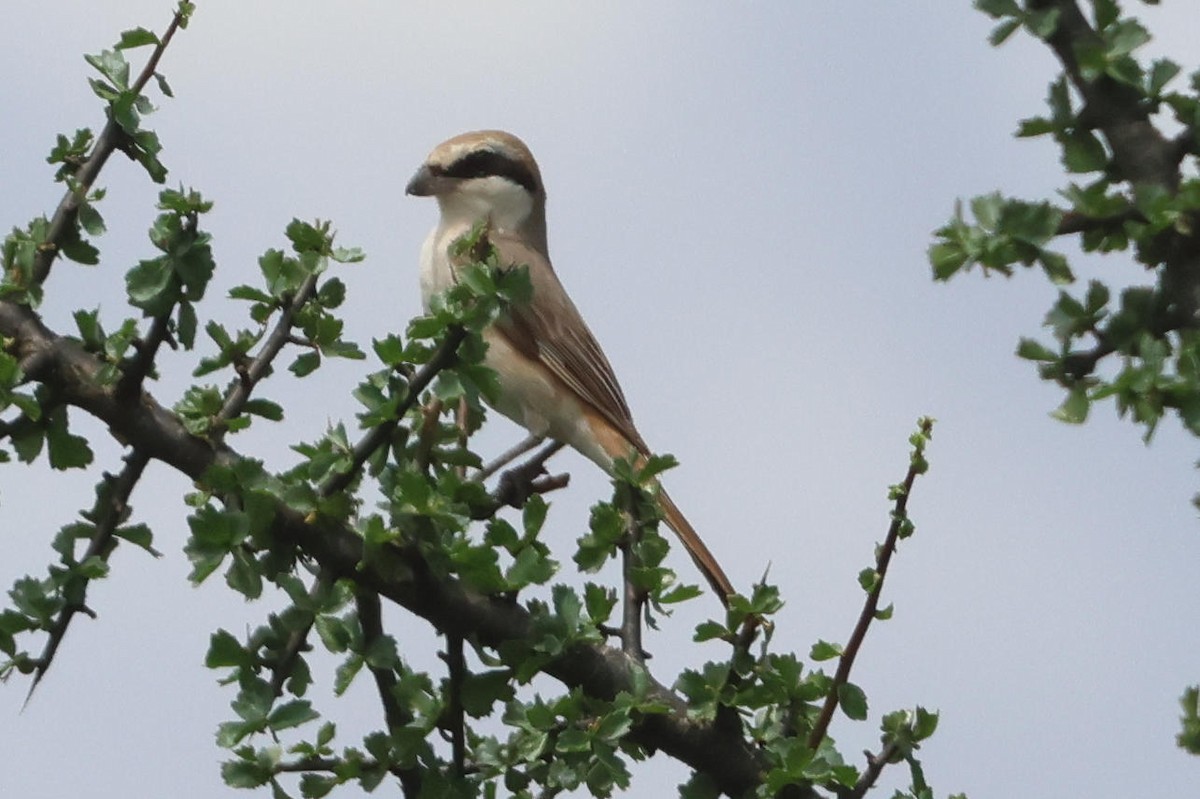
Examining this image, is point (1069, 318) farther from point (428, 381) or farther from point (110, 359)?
point (110, 359)

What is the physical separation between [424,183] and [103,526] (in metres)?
4.45

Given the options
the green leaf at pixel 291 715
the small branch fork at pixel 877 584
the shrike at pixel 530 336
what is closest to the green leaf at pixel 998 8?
the small branch fork at pixel 877 584

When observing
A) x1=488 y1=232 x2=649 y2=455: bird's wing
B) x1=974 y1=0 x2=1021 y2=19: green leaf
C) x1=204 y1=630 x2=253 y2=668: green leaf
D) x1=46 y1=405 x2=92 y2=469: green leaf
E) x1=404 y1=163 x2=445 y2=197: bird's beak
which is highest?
x1=404 y1=163 x2=445 y2=197: bird's beak

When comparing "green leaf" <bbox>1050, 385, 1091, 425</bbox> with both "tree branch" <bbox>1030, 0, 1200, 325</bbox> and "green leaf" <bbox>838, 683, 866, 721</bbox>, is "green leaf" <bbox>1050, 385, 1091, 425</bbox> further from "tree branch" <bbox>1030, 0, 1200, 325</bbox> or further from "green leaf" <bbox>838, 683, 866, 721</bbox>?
"green leaf" <bbox>838, 683, 866, 721</bbox>

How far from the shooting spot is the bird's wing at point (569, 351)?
6.31 m

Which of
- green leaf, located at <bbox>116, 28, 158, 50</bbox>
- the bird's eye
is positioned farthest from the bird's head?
green leaf, located at <bbox>116, 28, 158, 50</bbox>

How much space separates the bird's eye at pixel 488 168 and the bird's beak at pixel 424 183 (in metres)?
0.08

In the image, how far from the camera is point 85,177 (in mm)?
2705

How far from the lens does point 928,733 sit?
103 inches

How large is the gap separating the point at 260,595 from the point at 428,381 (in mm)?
381

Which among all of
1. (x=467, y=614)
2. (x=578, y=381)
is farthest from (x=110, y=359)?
(x=578, y=381)

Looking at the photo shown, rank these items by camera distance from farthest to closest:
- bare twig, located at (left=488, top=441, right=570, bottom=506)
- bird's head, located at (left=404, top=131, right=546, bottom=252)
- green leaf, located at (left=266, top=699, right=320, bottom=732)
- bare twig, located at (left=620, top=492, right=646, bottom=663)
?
bird's head, located at (left=404, top=131, right=546, bottom=252) < bare twig, located at (left=488, top=441, right=570, bottom=506) < bare twig, located at (left=620, top=492, right=646, bottom=663) < green leaf, located at (left=266, top=699, right=320, bottom=732)

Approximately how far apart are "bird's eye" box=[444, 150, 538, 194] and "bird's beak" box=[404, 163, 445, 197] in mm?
80

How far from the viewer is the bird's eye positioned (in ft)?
22.9
